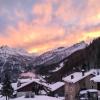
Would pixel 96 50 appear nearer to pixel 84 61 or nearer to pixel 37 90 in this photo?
pixel 84 61

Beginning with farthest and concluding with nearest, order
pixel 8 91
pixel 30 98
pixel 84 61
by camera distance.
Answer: pixel 84 61, pixel 8 91, pixel 30 98

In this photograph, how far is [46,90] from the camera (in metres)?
91.4

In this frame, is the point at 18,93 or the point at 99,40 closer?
the point at 18,93

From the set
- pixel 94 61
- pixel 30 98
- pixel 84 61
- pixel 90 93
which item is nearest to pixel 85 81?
pixel 30 98

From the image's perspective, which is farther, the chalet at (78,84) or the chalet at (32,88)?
the chalet at (32,88)

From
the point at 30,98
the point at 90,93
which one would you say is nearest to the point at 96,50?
the point at 30,98

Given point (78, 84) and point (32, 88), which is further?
point (32, 88)

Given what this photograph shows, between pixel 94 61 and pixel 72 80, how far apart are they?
4623 cm

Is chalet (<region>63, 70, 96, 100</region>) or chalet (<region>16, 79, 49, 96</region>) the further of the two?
chalet (<region>16, 79, 49, 96</region>)

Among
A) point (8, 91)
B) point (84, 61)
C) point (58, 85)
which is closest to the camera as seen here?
point (8, 91)

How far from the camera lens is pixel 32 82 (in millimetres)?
89125

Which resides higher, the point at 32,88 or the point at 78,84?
the point at 78,84

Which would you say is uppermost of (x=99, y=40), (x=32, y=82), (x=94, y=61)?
(x=99, y=40)

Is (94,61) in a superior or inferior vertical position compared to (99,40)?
inferior
